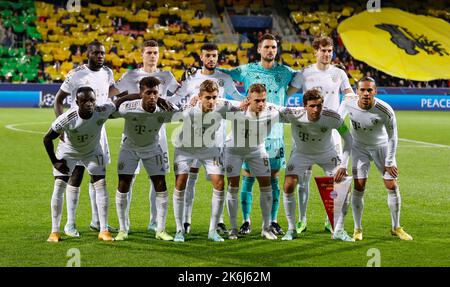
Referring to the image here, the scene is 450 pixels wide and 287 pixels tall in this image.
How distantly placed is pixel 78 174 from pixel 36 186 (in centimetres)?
408

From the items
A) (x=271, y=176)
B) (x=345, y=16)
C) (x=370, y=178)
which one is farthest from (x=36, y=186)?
(x=345, y=16)

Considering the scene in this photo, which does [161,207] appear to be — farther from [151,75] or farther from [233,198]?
[151,75]

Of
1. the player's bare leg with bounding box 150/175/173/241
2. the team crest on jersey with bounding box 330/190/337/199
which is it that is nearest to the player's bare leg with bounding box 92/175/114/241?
the player's bare leg with bounding box 150/175/173/241

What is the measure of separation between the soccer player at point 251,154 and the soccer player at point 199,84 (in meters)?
0.47

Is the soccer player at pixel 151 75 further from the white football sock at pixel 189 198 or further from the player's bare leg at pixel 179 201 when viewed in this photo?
the player's bare leg at pixel 179 201

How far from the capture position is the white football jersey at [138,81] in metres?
9.94

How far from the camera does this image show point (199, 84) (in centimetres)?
1006

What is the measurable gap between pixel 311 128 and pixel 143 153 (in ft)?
6.15

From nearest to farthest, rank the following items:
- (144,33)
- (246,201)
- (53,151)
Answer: (53,151)
(246,201)
(144,33)

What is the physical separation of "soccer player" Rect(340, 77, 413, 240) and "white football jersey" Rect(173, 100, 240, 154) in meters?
1.40

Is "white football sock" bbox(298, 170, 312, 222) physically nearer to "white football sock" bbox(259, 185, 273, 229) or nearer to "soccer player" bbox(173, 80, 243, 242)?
"white football sock" bbox(259, 185, 273, 229)

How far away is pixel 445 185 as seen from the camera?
13867mm

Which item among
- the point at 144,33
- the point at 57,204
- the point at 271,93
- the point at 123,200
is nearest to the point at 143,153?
the point at 123,200

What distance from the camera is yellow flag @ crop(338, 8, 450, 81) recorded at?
36.5 metres
